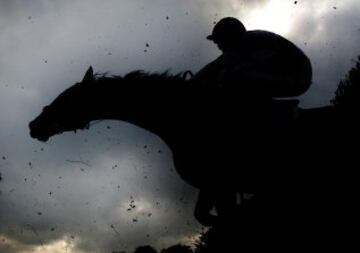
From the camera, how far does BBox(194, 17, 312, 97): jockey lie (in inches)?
302

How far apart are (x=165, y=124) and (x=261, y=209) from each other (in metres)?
2.11

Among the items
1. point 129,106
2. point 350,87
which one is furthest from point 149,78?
point 350,87

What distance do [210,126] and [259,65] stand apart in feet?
4.01

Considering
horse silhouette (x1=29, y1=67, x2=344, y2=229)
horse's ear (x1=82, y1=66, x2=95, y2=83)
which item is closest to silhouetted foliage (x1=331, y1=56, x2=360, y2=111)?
horse silhouette (x1=29, y1=67, x2=344, y2=229)

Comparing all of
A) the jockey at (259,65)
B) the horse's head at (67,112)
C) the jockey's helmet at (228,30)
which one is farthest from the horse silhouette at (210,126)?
the jockey's helmet at (228,30)

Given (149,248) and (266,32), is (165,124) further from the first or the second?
(149,248)

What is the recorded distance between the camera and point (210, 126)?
7.79 m

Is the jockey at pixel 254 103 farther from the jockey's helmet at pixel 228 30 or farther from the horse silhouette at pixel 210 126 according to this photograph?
the jockey's helmet at pixel 228 30

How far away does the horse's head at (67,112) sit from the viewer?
827 cm

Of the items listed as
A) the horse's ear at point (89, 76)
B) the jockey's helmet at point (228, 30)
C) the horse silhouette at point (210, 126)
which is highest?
the jockey's helmet at point (228, 30)

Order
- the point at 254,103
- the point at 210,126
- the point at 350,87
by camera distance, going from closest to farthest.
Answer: the point at 254,103 < the point at 210,126 < the point at 350,87

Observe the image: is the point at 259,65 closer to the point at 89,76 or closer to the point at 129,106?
the point at 129,106

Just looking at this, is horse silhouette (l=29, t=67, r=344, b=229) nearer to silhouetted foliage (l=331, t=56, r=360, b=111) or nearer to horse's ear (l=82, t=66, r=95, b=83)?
horse's ear (l=82, t=66, r=95, b=83)

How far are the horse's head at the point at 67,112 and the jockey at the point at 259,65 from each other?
6.49ft
